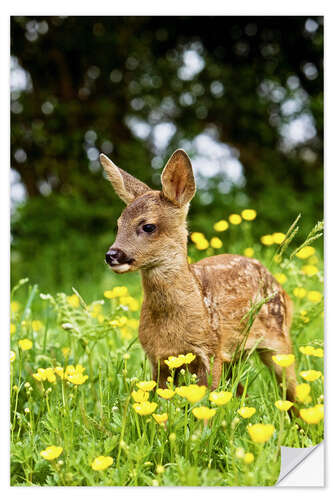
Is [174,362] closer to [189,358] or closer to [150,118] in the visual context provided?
[189,358]

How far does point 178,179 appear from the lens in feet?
7.86

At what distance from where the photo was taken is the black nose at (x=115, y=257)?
7.24 ft

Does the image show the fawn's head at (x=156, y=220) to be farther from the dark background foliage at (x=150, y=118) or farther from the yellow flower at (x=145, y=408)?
the dark background foliage at (x=150, y=118)

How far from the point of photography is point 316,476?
7.73 ft

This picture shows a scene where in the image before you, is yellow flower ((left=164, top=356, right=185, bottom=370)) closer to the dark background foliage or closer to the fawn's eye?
the fawn's eye

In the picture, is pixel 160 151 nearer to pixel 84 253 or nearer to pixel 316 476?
pixel 84 253

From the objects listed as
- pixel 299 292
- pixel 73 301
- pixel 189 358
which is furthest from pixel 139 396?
pixel 299 292

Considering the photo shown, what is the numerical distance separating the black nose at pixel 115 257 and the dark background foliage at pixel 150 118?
4.89ft

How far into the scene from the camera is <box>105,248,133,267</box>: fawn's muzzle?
2209 mm

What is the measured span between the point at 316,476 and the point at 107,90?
280cm

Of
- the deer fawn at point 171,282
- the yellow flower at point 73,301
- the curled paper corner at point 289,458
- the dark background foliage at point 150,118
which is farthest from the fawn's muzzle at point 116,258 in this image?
the dark background foliage at point 150,118

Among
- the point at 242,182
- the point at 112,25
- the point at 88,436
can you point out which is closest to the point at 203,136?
the point at 242,182

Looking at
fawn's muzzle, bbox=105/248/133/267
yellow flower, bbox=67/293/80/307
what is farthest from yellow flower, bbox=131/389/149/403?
yellow flower, bbox=67/293/80/307

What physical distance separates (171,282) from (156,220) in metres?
0.25
